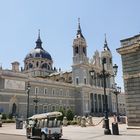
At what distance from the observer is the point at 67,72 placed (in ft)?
278

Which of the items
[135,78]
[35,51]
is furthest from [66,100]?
[135,78]

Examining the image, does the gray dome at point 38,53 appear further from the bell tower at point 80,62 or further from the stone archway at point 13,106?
the stone archway at point 13,106

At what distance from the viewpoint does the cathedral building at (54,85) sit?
173 ft

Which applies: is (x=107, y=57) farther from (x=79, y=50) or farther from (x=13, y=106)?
(x=13, y=106)

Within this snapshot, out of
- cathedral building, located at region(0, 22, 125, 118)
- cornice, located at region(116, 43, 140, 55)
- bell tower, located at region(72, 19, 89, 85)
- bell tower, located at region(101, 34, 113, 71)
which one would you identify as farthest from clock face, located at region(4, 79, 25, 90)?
bell tower, located at region(101, 34, 113, 71)

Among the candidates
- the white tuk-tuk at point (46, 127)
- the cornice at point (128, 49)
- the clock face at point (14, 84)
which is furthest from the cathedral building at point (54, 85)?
the white tuk-tuk at point (46, 127)

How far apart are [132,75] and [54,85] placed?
4372 cm

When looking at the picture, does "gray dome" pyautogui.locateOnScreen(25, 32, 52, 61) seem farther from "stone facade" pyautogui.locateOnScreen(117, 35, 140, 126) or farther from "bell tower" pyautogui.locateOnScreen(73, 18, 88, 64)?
"stone facade" pyautogui.locateOnScreen(117, 35, 140, 126)

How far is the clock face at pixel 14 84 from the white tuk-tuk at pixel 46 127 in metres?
33.6

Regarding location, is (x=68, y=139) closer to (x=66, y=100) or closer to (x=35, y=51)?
(x=66, y=100)

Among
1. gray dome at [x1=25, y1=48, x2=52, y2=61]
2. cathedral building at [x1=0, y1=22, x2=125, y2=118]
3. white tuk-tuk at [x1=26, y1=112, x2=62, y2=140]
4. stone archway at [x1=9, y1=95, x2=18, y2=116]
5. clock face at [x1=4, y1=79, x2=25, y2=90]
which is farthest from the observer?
gray dome at [x1=25, y1=48, x2=52, y2=61]

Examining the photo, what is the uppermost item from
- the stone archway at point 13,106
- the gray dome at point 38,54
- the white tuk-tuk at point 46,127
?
the gray dome at point 38,54

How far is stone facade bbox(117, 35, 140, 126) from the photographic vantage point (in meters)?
22.2

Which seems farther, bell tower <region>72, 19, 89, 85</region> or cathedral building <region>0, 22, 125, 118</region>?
bell tower <region>72, 19, 89, 85</region>
